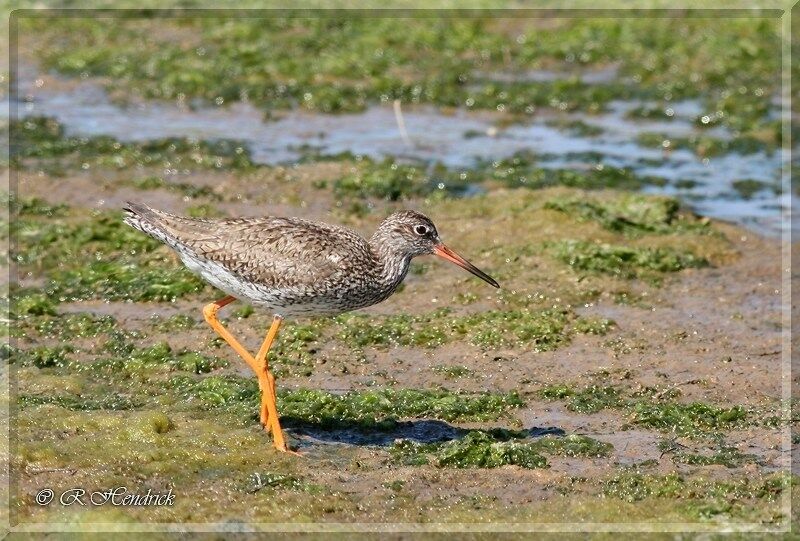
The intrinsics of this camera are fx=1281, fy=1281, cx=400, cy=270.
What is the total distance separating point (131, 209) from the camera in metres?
8.19

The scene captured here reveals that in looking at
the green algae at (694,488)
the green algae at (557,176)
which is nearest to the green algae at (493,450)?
the green algae at (694,488)

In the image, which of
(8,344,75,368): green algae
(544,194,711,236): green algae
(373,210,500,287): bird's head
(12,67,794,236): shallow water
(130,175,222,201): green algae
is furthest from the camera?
(12,67,794,236): shallow water

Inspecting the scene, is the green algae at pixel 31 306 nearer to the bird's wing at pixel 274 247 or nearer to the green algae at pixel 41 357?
the green algae at pixel 41 357

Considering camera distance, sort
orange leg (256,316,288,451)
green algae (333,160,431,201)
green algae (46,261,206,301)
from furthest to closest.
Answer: green algae (333,160,431,201) → green algae (46,261,206,301) → orange leg (256,316,288,451)

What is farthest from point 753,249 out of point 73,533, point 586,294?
point 73,533

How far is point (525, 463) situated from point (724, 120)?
29.9 ft

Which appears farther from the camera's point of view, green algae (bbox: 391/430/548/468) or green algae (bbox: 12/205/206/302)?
green algae (bbox: 12/205/206/302)

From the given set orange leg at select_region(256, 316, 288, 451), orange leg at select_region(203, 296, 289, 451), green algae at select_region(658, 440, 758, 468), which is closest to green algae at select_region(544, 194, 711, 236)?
green algae at select_region(658, 440, 758, 468)

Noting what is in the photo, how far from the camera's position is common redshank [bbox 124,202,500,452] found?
24.8 feet

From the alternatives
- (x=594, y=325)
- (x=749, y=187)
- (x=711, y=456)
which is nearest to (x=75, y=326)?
(x=594, y=325)

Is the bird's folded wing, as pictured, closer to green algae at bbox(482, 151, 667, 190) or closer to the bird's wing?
the bird's wing

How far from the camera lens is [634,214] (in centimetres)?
1159

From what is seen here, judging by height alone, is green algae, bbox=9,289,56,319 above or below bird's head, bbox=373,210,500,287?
below

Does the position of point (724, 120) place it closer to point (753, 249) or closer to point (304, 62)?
point (753, 249)
